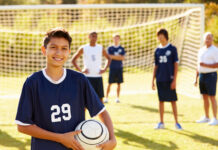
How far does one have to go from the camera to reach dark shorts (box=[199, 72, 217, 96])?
22.0 feet

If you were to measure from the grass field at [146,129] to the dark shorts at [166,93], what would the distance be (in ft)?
1.81

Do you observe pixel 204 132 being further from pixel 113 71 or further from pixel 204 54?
pixel 113 71

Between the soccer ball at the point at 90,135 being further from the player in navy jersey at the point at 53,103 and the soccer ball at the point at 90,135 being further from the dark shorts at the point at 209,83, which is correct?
the dark shorts at the point at 209,83

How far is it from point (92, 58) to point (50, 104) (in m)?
4.57

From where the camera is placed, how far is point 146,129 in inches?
250

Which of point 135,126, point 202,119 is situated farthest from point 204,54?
point 135,126

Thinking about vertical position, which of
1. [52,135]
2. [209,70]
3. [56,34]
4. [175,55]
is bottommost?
[209,70]

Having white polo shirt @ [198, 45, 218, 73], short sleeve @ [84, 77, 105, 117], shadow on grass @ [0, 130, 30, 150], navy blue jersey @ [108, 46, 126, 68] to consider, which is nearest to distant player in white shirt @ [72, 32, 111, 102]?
shadow on grass @ [0, 130, 30, 150]

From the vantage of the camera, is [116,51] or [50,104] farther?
[116,51]

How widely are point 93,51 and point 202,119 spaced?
243cm

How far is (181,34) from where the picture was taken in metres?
11.0

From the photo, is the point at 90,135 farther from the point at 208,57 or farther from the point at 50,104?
the point at 208,57

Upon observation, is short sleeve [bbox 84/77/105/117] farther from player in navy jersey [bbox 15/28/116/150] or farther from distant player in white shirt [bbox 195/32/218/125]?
distant player in white shirt [bbox 195/32/218/125]

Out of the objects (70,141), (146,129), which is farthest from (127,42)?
(70,141)
